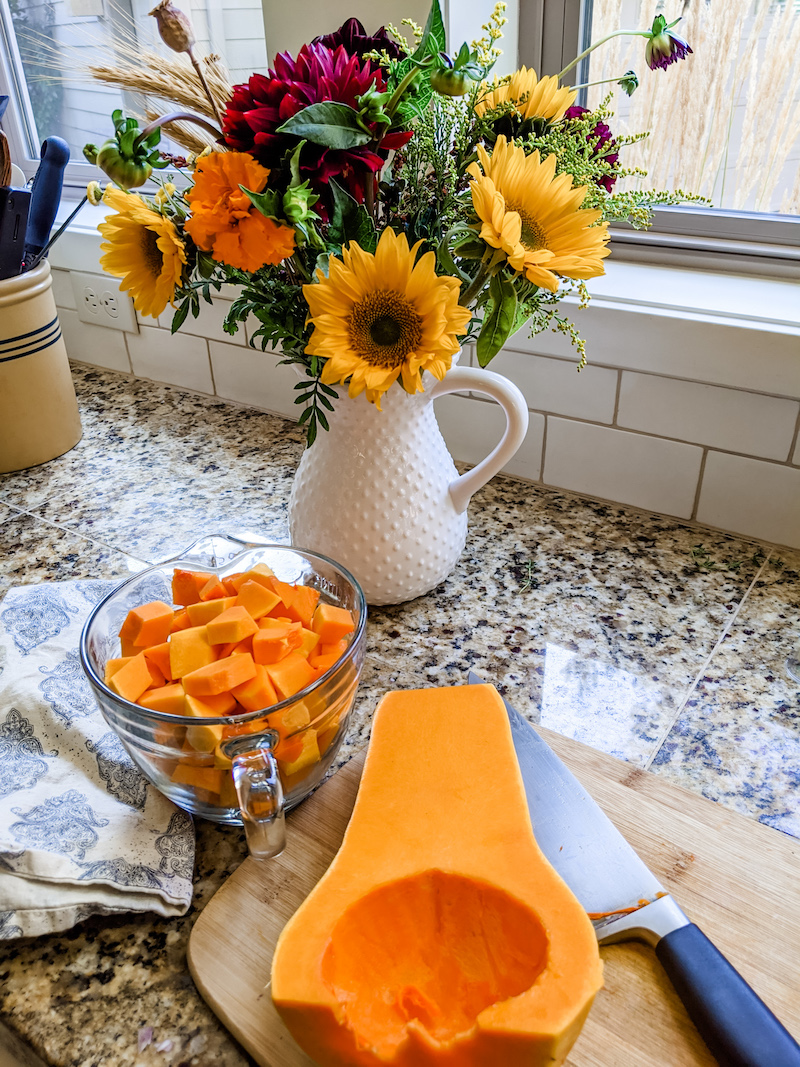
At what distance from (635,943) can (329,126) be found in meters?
0.51

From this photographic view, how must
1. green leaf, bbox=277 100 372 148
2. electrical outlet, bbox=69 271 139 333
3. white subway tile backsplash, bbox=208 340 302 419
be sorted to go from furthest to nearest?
electrical outlet, bbox=69 271 139 333
white subway tile backsplash, bbox=208 340 302 419
green leaf, bbox=277 100 372 148

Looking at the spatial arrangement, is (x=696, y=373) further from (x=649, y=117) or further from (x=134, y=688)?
(x=134, y=688)

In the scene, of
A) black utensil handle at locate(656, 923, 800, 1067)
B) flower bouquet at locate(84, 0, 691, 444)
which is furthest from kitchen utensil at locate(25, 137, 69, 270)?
black utensil handle at locate(656, 923, 800, 1067)

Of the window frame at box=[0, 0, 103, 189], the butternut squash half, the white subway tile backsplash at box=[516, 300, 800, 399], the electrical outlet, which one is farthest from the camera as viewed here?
the window frame at box=[0, 0, 103, 189]

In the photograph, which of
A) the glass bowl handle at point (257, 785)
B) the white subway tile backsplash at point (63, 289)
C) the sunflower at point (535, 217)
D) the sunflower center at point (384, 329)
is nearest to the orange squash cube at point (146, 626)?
the glass bowl handle at point (257, 785)

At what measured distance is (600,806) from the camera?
21.2 inches

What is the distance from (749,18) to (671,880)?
2.81 ft

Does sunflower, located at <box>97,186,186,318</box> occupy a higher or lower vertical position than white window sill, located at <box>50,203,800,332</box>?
higher

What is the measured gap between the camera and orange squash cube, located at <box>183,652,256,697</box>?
0.48 meters

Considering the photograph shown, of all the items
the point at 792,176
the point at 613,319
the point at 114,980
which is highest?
the point at 792,176

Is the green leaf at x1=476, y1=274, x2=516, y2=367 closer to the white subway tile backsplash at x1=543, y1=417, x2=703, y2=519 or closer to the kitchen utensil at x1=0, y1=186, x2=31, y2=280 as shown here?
the white subway tile backsplash at x1=543, y1=417, x2=703, y2=519

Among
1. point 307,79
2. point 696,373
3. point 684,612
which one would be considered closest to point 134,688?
point 307,79

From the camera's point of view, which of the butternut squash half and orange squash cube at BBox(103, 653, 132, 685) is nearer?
the butternut squash half

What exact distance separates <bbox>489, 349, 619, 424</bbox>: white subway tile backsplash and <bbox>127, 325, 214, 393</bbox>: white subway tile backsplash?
1.58 ft
